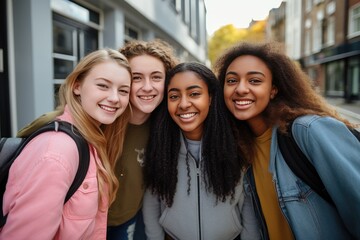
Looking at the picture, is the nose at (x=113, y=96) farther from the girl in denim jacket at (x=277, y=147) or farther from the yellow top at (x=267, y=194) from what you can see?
the yellow top at (x=267, y=194)

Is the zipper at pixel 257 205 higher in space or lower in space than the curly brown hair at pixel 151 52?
lower

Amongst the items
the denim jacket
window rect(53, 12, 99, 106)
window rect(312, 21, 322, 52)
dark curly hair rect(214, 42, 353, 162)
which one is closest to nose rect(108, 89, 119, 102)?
dark curly hair rect(214, 42, 353, 162)

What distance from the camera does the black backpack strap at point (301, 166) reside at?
1778mm

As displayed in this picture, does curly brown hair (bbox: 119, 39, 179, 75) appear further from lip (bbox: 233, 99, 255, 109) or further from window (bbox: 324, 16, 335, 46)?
window (bbox: 324, 16, 335, 46)

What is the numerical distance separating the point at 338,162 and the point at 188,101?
106 cm

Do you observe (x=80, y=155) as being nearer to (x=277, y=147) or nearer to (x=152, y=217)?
(x=152, y=217)

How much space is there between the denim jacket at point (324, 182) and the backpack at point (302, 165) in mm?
34

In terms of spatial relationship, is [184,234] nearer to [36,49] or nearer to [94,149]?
[94,149]

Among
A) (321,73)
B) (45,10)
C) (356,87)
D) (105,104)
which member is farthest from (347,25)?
(105,104)

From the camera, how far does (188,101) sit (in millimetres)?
2160

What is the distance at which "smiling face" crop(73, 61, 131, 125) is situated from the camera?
6.04 ft

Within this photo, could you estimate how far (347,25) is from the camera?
18.5 metres

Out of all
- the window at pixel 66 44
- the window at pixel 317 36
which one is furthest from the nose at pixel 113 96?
the window at pixel 317 36

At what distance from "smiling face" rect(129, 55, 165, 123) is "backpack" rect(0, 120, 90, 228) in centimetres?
78
